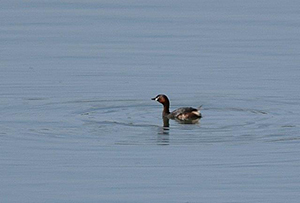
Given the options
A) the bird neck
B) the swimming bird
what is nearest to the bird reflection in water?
the swimming bird

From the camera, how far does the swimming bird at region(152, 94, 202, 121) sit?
15.8 metres

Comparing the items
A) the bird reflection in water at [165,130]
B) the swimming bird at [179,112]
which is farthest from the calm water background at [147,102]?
the swimming bird at [179,112]

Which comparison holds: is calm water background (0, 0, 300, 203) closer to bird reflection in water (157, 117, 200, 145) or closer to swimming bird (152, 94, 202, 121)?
bird reflection in water (157, 117, 200, 145)

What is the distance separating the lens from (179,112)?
16.2 metres

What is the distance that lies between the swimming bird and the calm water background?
162mm

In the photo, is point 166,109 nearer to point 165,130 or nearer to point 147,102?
point 147,102

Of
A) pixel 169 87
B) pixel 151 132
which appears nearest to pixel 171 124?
pixel 151 132

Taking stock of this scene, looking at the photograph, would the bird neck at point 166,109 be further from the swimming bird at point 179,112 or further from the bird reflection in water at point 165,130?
the bird reflection in water at point 165,130

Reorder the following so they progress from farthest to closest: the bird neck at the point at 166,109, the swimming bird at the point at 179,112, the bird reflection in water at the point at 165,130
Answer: the bird neck at the point at 166,109, the swimming bird at the point at 179,112, the bird reflection in water at the point at 165,130

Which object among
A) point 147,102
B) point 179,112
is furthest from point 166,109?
point 147,102

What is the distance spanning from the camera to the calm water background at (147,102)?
12219mm

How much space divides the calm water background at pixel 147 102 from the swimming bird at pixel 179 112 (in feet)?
0.53

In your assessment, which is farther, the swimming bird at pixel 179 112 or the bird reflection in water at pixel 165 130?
the swimming bird at pixel 179 112

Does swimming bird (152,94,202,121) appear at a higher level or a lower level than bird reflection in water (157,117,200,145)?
higher
